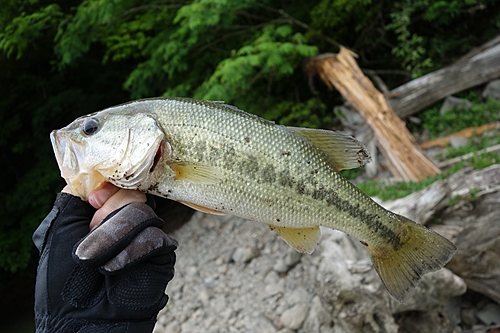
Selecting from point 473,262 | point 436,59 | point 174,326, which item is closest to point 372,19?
point 436,59

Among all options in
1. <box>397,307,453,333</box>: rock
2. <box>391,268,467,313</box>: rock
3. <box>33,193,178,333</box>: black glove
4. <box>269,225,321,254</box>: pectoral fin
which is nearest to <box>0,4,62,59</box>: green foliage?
<box>33,193,178,333</box>: black glove

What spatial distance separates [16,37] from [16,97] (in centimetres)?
255

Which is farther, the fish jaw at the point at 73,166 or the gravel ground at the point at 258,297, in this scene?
the gravel ground at the point at 258,297

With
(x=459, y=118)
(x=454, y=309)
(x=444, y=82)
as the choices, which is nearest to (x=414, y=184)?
(x=454, y=309)

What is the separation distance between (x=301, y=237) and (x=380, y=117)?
5.39 metres

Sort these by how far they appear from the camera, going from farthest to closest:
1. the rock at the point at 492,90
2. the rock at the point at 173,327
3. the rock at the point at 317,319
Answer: the rock at the point at 492,90 → the rock at the point at 173,327 → the rock at the point at 317,319

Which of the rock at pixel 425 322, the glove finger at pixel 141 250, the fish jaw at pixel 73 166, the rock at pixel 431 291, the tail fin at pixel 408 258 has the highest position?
the fish jaw at pixel 73 166

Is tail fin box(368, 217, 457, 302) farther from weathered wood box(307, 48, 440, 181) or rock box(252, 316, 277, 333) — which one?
weathered wood box(307, 48, 440, 181)

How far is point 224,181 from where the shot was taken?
1.95 meters

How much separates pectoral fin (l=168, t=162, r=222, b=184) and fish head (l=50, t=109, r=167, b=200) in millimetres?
105

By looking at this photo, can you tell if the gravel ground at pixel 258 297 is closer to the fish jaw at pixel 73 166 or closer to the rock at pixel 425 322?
the rock at pixel 425 322

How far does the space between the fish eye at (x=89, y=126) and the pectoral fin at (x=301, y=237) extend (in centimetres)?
99

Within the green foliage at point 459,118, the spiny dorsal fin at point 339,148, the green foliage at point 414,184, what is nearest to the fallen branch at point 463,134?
the green foliage at point 459,118

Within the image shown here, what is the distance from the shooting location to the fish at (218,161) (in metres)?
1.92
